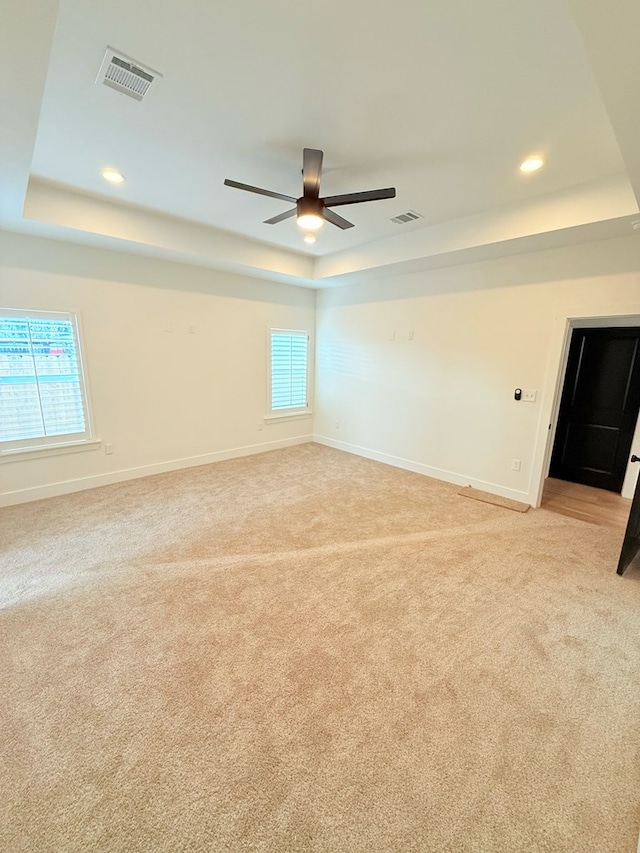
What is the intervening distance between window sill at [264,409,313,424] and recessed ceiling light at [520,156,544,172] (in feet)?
14.3

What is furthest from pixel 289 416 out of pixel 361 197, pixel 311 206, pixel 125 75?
pixel 125 75

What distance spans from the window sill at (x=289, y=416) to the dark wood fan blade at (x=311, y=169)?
3670 millimetres

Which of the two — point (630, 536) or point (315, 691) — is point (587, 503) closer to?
point (630, 536)

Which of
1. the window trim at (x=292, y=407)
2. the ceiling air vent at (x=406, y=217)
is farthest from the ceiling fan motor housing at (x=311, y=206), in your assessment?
the window trim at (x=292, y=407)

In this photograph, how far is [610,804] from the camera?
130cm

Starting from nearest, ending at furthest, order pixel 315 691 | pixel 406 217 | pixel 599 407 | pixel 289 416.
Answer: pixel 315 691 → pixel 406 217 → pixel 599 407 → pixel 289 416

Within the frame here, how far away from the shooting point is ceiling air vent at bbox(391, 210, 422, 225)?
3498mm

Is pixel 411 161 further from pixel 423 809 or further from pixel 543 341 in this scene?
pixel 423 809

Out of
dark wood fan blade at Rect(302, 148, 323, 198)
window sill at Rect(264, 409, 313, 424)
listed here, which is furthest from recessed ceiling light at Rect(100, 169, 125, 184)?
window sill at Rect(264, 409, 313, 424)

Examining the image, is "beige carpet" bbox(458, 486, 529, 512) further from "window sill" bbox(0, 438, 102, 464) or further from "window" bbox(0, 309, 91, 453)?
"window" bbox(0, 309, 91, 453)

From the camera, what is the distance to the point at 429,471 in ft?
16.0

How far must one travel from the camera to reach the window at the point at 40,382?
350 centimetres

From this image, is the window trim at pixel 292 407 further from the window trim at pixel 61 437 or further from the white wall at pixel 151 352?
the window trim at pixel 61 437

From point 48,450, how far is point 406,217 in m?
4.64
